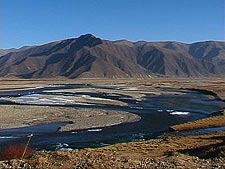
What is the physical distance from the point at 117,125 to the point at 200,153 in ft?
62.6

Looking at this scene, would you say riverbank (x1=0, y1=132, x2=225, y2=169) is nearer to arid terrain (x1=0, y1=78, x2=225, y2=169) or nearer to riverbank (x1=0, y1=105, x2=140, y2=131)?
arid terrain (x1=0, y1=78, x2=225, y2=169)

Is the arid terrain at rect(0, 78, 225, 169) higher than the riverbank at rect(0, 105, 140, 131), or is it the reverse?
the arid terrain at rect(0, 78, 225, 169)

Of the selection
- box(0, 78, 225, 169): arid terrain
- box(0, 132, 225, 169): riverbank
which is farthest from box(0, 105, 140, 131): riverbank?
box(0, 132, 225, 169): riverbank

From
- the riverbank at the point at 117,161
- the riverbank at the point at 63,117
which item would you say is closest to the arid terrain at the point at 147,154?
the riverbank at the point at 117,161

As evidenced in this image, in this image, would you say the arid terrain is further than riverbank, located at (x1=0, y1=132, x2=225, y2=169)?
Yes

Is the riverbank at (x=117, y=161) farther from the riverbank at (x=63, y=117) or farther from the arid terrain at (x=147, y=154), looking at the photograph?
the riverbank at (x=63, y=117)

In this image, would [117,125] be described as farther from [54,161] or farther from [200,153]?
[54,161]

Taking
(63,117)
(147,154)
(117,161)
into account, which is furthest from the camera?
(63,117)

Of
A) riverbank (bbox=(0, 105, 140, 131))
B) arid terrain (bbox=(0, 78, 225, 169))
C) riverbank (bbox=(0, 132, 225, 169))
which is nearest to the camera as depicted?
riverbank (bbox=(0, 132, 225, 169))

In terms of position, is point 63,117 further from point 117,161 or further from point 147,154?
point 117,161

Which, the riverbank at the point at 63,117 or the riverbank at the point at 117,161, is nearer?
the riverbank at the point at 117,161

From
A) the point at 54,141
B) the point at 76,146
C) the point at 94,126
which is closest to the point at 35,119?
the point at 94,126

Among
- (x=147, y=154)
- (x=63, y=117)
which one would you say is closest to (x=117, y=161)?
(x=147, y=154)

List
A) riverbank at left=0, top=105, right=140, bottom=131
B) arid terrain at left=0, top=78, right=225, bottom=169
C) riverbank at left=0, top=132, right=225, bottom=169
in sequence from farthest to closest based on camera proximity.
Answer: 1. riverbank at left=0, top=105, right=140, bottom=131
2. arid terrain at left=0, top=78, right=225, bottom=169
3. riverbank at left=0, top=132, right=225, bottom=169
